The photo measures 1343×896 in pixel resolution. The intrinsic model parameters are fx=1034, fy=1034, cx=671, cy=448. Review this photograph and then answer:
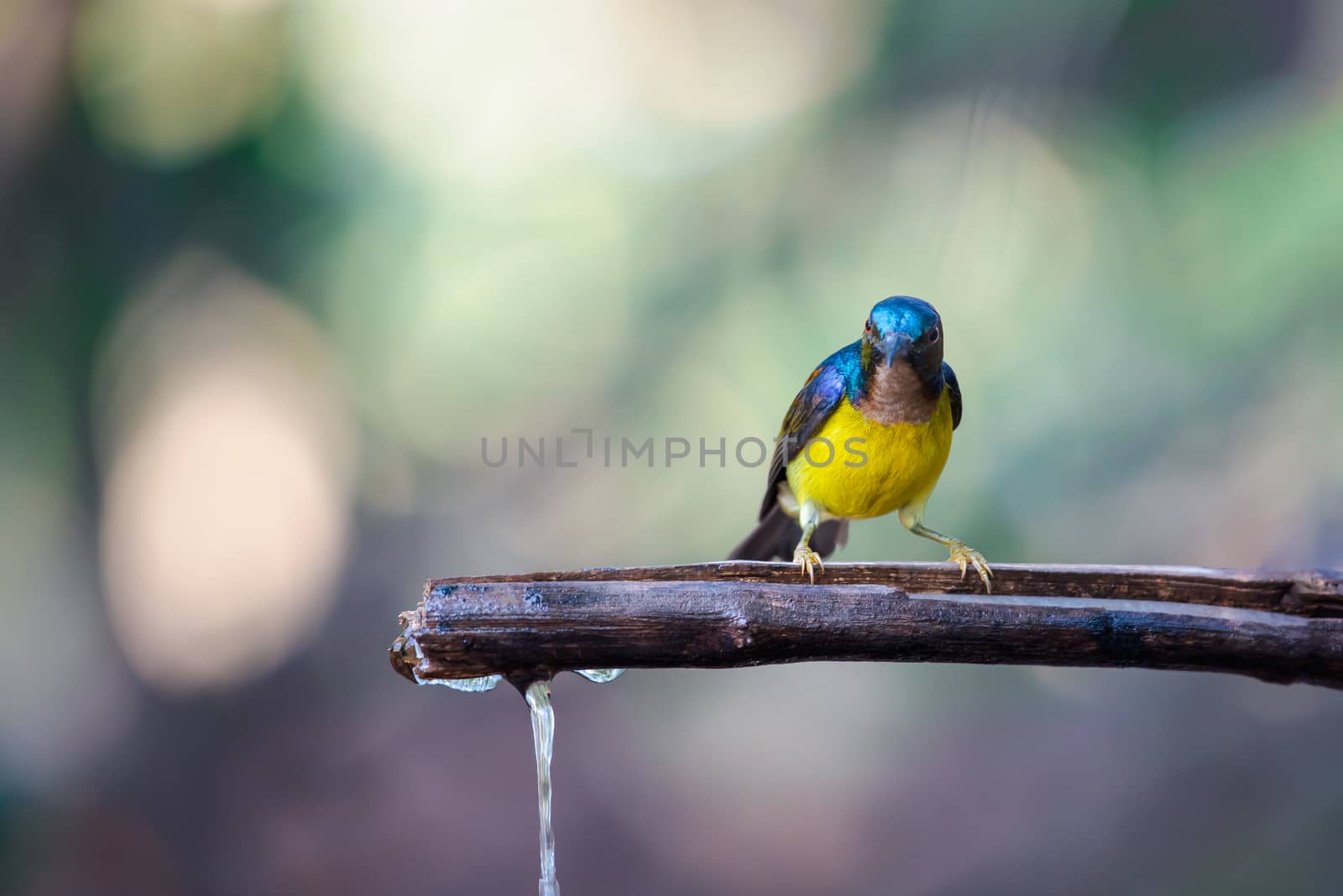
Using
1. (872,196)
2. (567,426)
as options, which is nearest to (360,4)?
(567,426)

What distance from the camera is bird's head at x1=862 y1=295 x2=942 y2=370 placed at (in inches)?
121

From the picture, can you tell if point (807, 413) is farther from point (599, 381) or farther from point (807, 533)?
point (599, 381)

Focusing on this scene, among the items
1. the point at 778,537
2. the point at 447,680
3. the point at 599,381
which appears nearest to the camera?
the point at 447,680

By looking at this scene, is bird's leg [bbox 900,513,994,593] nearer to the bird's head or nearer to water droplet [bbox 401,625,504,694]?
the bird's head

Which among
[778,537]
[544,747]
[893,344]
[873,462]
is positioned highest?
[893,344]

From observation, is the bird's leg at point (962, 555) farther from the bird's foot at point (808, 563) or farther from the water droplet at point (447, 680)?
the water droplet at point (447, 680)

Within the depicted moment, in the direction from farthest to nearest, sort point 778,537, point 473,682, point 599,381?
point 599,381 → point 778,537 → point 473,682

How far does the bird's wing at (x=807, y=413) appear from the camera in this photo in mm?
3406

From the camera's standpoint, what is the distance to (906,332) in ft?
10.1

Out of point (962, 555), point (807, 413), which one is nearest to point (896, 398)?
point (807, 413)

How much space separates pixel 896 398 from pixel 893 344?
22 cm

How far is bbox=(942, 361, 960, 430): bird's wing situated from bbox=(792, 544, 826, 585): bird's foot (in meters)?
0.69

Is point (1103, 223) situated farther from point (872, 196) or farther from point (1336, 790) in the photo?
point (1336, 790)

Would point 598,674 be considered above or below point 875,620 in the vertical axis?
below
